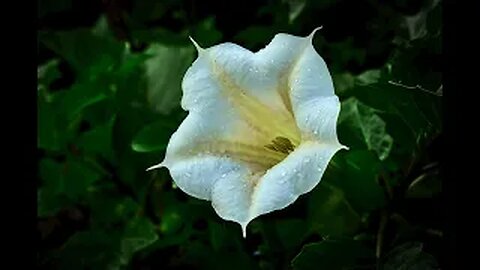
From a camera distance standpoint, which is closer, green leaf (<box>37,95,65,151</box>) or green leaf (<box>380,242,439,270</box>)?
green leaf (<box>380,242,439,270</box>)

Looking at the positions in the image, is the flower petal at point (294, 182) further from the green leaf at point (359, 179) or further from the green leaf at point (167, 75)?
the green leaf at point (167, 75)

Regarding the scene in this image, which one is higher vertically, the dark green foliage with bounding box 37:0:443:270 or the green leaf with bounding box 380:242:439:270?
the green leaf with bounding box 380:242:439:270

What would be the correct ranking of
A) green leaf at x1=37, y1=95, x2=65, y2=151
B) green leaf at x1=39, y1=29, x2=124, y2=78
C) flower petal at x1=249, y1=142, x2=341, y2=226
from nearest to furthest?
1. flower petal at x1=249, y1=142, x2=341, y2=226
2. green leaf at x1=37, y1=95, x2=65, y2=151
3. green leaf at x1=39, y1=29, x2=124, y2=78

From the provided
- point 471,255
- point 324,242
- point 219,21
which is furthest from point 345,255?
point 219,21

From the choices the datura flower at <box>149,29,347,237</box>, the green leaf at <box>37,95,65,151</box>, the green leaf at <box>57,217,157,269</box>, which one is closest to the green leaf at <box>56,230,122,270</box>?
the green leaf at <box>57,217,157,269</box>

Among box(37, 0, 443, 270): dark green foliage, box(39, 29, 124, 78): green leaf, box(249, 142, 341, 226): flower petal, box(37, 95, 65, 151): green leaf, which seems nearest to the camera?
box(249, 142, 341, 226): flower petal

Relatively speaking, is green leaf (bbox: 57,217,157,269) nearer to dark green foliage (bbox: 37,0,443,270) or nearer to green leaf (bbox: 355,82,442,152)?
dark green foliage (bbox: 37,0,443,270)

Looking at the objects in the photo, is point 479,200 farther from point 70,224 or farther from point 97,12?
point 97,12
